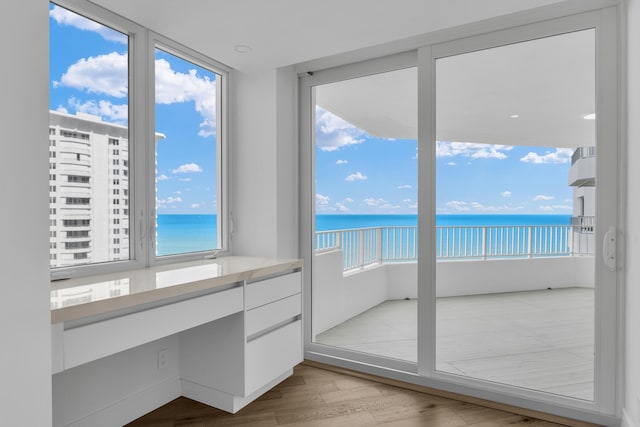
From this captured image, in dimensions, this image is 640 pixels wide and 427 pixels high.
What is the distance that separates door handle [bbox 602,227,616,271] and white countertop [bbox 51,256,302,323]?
1.97 meters

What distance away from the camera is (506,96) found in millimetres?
2619

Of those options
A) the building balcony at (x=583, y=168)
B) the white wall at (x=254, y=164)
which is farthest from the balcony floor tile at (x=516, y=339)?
the white wall at (x=254, y=164)

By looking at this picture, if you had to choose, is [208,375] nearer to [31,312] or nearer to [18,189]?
[31,312]

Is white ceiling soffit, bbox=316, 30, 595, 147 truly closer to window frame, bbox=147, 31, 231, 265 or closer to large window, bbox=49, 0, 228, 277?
window frame, bbox=147, 31, 231, 265

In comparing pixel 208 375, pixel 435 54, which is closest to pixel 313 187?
pixel 435 54

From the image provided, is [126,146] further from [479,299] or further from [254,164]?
[479,299]

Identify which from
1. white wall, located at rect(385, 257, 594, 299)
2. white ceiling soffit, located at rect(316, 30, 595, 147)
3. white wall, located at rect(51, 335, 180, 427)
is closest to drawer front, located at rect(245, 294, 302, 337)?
white wall, located at rect(51, 335, 180, 427)

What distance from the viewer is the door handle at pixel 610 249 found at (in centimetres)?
214

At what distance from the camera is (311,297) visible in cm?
331

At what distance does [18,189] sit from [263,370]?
70.8 inches

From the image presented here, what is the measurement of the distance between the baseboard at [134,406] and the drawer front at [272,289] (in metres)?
0.81

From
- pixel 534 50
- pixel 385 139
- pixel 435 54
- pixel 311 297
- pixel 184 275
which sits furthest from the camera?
pixel 311 297

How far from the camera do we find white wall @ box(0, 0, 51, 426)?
1216 mm

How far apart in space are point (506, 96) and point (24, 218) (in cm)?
281
